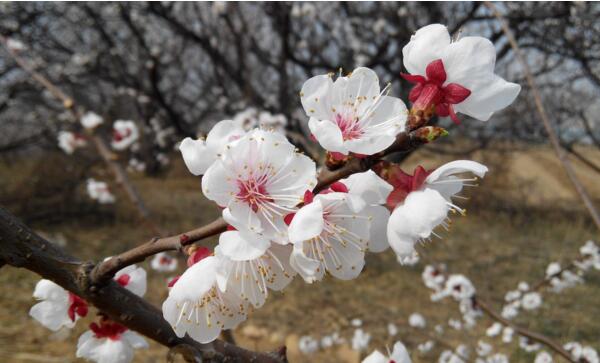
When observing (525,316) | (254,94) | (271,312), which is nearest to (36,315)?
(271,312)

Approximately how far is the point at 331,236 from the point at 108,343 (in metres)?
0.37

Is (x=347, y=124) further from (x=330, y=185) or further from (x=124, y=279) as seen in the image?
(x=124, y=279)

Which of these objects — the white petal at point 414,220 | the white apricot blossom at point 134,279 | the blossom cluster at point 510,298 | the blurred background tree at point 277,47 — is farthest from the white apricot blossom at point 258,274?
the blurred background tree at point 277,47

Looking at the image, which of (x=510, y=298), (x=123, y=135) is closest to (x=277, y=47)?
(x=123, y=135)

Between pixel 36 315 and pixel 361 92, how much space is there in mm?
529

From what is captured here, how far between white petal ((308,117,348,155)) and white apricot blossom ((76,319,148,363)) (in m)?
0.43

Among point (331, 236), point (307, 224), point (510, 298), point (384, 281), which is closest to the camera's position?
point (307, 224)

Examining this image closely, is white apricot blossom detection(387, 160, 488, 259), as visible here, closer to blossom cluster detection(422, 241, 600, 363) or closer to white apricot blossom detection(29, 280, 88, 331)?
white apricot blossom detection(29, 280, 88, 331)

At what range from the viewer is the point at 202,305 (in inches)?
19.9

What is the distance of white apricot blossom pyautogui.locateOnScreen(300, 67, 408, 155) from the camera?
46cm

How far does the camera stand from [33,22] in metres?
4.46

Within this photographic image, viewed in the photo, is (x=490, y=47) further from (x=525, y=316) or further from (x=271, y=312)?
(x=525, y=316)

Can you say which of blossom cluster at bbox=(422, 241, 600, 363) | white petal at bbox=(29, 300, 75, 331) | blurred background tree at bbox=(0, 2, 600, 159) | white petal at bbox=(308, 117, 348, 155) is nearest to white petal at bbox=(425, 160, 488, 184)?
white petal at bbox=(308, 117, 348, 155)

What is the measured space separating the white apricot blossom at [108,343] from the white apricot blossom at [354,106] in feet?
1.39
